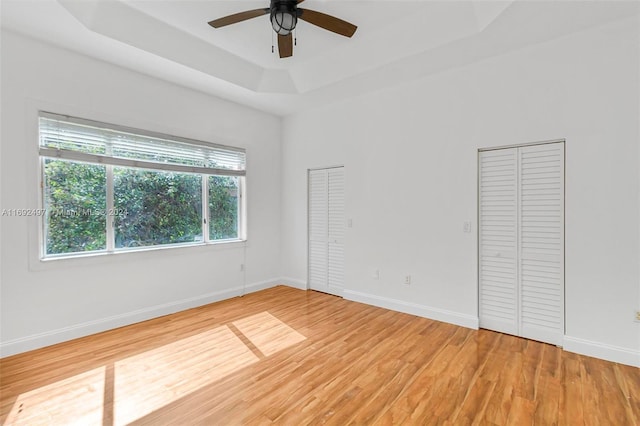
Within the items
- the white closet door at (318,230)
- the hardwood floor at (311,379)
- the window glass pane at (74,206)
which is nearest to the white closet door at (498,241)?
the hardwood floor at (311,379)

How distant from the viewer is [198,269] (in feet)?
14.1

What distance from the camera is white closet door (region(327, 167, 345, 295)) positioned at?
4730mm

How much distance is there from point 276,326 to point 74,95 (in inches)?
131

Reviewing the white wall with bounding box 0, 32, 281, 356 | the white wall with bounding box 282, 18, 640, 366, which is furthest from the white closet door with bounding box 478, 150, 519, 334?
the white wall with bounding box 0, 32, 281, 356

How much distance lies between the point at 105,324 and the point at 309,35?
3926 millimetres

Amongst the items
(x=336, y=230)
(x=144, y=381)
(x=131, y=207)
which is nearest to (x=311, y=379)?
(x=144, y=381)

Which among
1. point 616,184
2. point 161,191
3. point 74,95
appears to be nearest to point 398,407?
point 616,184

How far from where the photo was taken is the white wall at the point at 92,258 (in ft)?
9.37

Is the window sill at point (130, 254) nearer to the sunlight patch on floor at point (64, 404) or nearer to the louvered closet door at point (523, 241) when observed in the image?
the sunlight patch on floor at point (64, 404)

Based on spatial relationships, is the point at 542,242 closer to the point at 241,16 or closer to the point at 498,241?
the point at 498,241

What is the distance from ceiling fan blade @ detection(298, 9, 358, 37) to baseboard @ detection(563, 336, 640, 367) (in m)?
3.54

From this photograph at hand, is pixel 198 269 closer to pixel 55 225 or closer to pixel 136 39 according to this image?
pixel 55 225

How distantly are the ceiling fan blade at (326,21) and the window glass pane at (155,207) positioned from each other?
2.66m

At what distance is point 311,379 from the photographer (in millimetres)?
2432
